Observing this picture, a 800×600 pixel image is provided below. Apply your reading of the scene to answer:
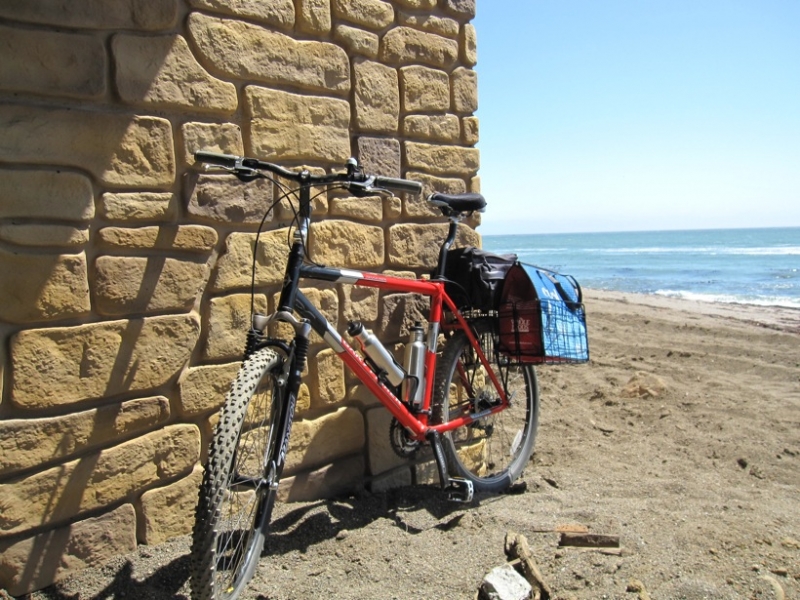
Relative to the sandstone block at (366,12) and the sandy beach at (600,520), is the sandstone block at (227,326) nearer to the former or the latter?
the sandy beach at (600,520)

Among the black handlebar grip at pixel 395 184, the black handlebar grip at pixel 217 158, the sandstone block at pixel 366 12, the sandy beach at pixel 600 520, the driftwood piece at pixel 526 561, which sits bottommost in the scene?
the sandy beach at pixel 600 520

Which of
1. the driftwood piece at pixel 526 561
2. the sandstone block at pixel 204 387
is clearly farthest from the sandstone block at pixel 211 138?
the driftwood piece at pixel 526 561

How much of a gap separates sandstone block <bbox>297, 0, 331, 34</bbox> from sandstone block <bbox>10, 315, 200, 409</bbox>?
136cm

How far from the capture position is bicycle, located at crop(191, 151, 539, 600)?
2.06 metres

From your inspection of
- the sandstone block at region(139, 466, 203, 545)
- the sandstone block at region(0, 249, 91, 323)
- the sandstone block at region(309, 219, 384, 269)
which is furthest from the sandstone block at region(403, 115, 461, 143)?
the sandstone block at region(139, 466, 203, 545)

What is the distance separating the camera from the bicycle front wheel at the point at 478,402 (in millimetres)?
3367

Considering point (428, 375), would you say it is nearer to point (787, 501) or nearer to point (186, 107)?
point (186, 107)

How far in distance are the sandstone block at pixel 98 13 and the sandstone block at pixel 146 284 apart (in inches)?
30.9

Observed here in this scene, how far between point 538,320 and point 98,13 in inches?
88.4

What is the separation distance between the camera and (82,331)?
2.31 metres

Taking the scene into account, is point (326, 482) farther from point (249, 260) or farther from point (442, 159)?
point (442, 159)

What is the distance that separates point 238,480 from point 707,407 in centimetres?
403

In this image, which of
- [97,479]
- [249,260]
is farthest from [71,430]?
[249,260]

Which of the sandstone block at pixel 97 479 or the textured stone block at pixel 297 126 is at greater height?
the textured stone block at pixel 297 126
